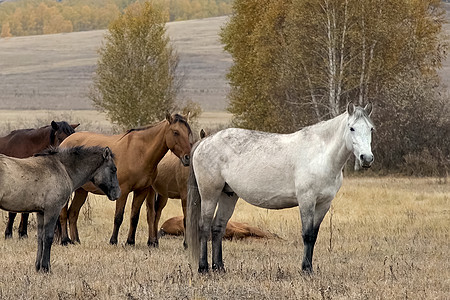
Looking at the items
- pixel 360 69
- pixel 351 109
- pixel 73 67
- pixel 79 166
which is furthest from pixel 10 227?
pixel 73 67

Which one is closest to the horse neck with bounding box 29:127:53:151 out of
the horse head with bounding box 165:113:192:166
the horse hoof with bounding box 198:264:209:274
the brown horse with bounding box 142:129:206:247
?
the brown horse with bounding box 142:129:206:247

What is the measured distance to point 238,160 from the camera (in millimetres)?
9750

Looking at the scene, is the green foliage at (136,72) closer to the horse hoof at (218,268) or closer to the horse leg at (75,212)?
the horse leg at (75,212)

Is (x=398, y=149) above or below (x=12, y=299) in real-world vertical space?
below

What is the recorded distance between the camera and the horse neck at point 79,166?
9977mm

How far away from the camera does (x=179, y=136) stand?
11.6 metres

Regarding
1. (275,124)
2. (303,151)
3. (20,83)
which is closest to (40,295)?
(303,151)

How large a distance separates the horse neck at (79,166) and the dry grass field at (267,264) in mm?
1125

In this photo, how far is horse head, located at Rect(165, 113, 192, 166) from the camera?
11.5 m

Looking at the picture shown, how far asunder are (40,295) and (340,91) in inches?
861

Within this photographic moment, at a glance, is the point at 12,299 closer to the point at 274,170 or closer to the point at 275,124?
the point at 274,170

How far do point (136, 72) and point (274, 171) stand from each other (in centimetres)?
3457

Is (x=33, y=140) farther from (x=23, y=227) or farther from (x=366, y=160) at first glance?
(x=366, y=160)

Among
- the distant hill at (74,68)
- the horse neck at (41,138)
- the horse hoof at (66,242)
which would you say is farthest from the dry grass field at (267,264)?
the distant hill at (74,68)
